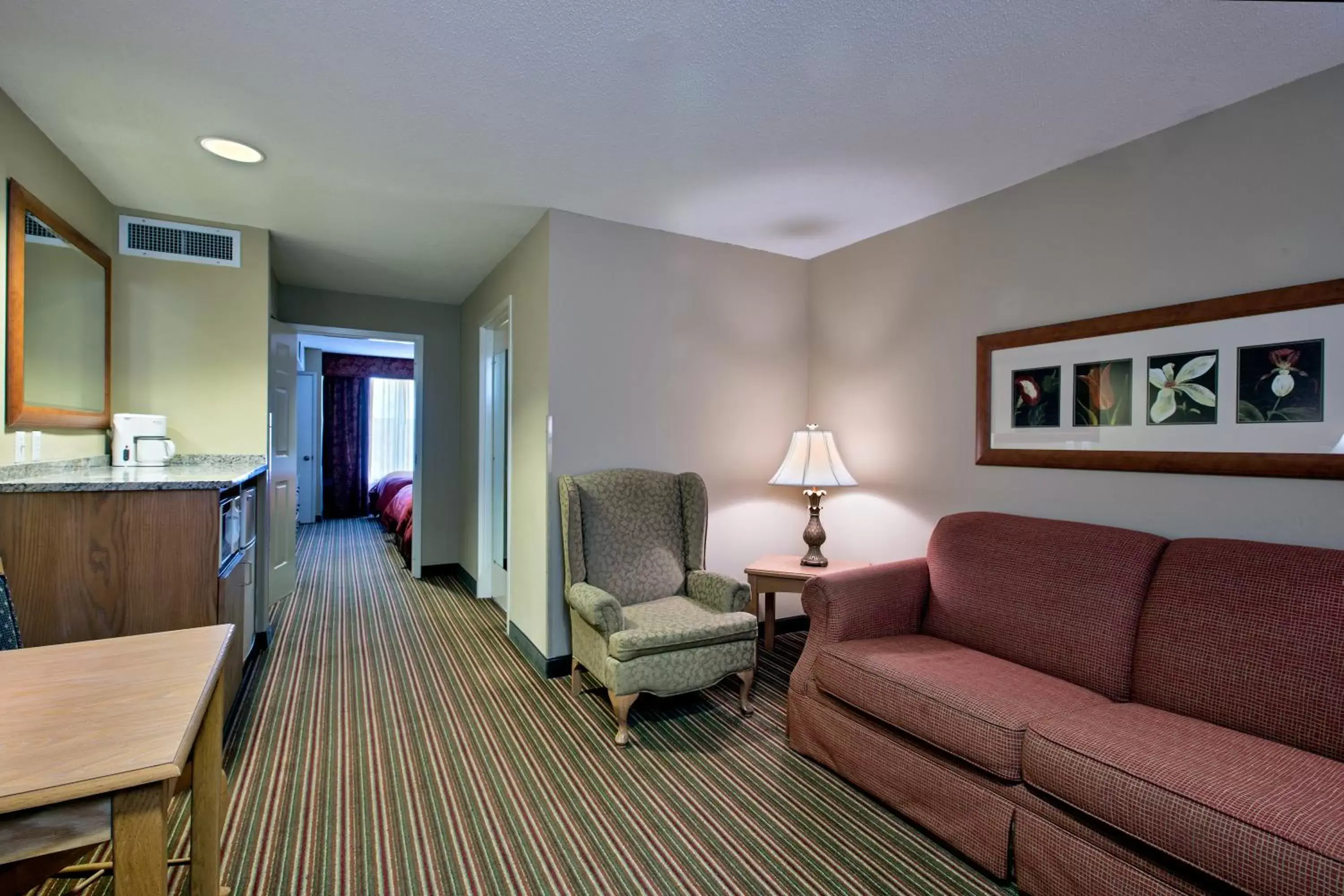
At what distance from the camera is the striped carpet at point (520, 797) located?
1769 mm

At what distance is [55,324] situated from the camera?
2584 millimetres

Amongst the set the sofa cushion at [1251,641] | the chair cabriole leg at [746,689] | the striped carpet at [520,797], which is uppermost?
the sofa cushion at [1251,641]

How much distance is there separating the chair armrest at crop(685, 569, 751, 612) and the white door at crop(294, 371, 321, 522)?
23.8 feet

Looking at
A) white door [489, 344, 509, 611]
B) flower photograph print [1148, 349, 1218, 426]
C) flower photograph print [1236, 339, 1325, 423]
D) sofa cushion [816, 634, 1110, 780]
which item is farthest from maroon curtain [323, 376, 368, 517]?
flower photograph print [1236, 339, 1325, 423]

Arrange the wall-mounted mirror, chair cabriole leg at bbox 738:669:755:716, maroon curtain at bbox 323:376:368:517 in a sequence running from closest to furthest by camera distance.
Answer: the wall-mounted mirror
chair cabriole leg at bbox 738:669:755:716
maroon curtain at bbox 323:376:368:517

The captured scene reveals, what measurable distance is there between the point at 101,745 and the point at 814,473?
291 cm

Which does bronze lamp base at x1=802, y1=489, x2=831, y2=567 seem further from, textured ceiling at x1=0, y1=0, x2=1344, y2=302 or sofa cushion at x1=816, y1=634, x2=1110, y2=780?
textured ceiling at x1=0, y1=0, x2=1344, y2=302

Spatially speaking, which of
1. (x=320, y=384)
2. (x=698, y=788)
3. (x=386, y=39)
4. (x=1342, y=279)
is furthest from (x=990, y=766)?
(x=320, y=384)

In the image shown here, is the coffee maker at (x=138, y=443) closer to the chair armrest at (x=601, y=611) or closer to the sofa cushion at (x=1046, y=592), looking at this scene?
the chair armrest at (x=601, y=611)

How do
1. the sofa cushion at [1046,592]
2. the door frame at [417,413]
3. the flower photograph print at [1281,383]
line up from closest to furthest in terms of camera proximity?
the flower photograph print at [1281,383] → the sofa cushion at [1046,592] → the door frame at [417,413]

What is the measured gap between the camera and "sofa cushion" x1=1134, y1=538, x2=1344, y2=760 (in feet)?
5.32

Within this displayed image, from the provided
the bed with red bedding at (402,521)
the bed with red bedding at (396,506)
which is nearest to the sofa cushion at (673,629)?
the bed with red bedding at (396,506)

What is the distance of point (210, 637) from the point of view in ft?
4.47

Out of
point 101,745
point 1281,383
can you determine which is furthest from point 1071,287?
point 101,745
